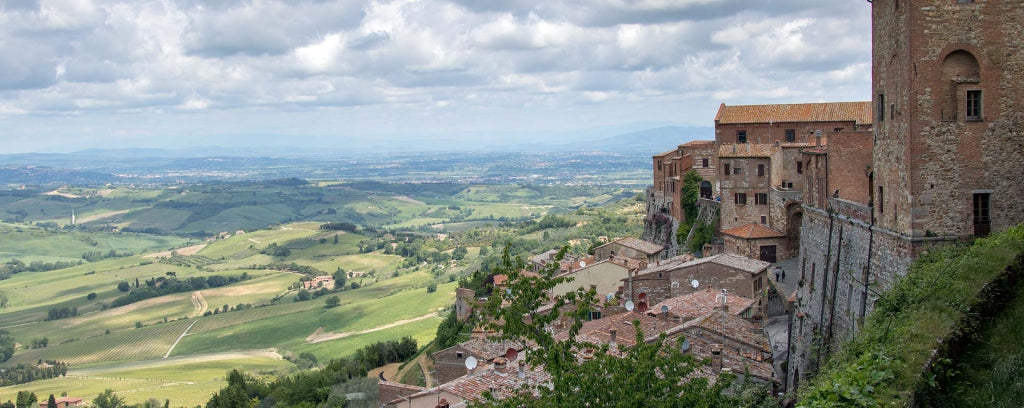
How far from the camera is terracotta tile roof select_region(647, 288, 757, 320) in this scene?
34.8 metres

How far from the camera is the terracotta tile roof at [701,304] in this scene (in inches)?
1371

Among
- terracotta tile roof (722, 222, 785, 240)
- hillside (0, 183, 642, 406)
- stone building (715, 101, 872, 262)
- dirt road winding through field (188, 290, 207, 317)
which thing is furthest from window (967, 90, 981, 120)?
dirt road winding through field (188, 290, 207, 317)

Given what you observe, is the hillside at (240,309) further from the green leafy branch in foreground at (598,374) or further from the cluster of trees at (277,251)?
the green leafy branch in foreground at (598,374)

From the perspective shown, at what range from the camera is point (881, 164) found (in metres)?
23.6

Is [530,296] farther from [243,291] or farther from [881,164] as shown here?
[243,291]

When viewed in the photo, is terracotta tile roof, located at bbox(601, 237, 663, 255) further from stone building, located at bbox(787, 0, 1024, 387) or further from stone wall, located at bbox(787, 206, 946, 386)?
stone building, located at bbox(787, 0, 1024, 387)

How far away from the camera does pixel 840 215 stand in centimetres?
2670

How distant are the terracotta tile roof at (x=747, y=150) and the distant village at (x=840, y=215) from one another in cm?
13

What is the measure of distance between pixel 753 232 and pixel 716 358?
1806cm

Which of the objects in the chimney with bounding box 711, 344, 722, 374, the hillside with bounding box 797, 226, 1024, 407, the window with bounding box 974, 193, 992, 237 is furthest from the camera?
the chimney with bounding box 711, 344, 722, 374

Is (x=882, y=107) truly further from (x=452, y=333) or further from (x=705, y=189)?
(x=452, y=333)

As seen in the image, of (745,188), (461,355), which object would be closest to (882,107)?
(461,355)

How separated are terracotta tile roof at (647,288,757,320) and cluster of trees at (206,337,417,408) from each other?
2300 centimetres

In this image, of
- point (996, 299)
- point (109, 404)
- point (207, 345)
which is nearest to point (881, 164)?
point (996, 299)
